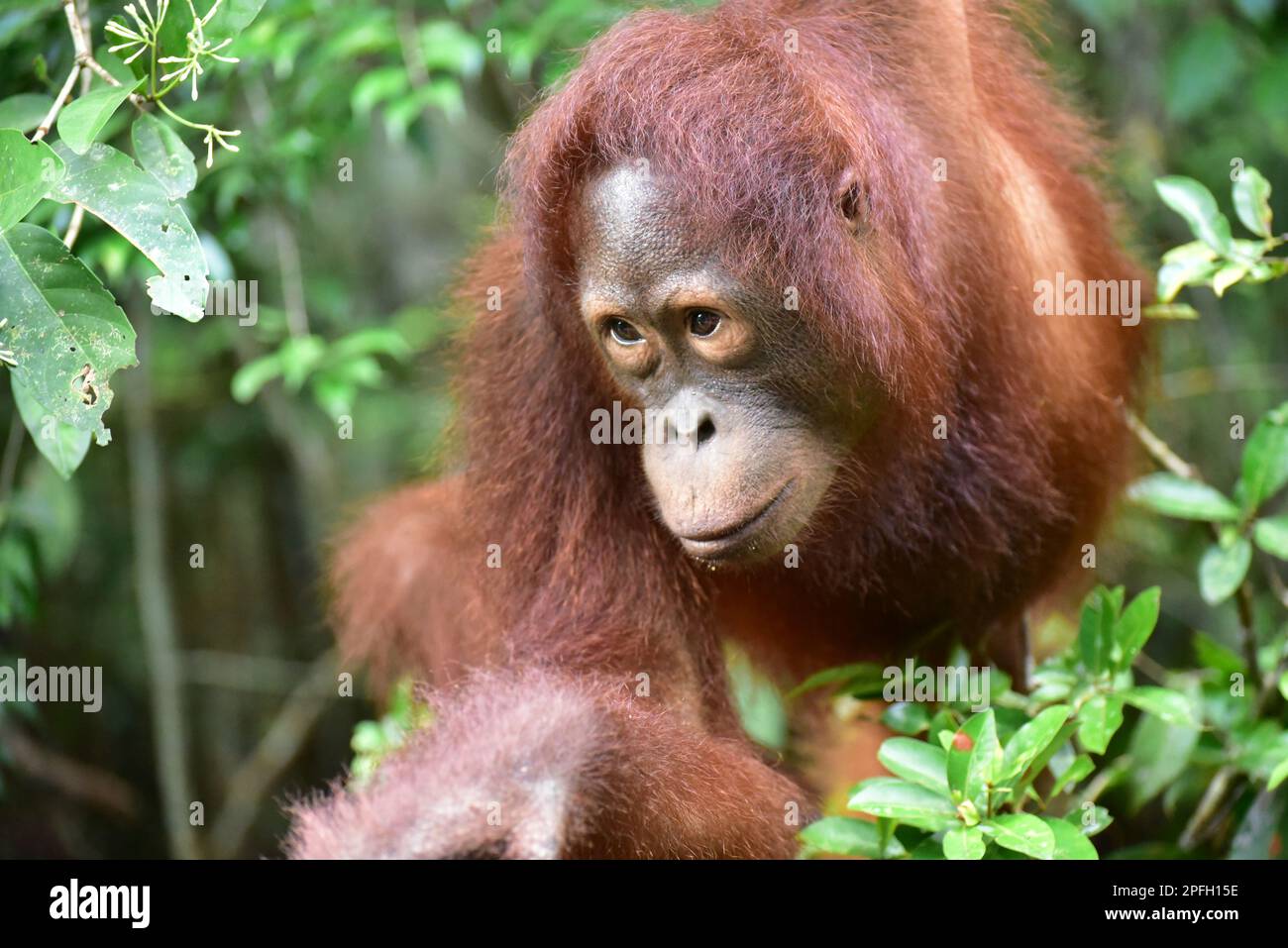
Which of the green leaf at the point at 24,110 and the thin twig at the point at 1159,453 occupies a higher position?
the green leaf at the point at 24,110

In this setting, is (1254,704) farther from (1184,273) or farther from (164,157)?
(164,157)

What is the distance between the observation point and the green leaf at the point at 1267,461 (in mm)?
3172

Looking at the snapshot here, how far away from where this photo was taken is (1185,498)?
129 inches

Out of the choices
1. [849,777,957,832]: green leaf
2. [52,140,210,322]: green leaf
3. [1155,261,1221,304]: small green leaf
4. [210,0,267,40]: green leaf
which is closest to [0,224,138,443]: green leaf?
[52,140,210,322]: green leaf

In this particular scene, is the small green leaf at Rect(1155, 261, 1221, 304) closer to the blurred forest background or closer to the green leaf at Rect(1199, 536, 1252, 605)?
the green leaf at Rect(1199, 536, 1252, 605)

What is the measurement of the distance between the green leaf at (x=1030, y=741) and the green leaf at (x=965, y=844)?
0.38ft

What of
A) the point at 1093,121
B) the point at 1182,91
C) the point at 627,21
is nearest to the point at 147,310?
the point at 627,21

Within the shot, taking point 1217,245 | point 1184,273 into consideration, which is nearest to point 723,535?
point 1184,273

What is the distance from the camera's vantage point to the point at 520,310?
3.32 m

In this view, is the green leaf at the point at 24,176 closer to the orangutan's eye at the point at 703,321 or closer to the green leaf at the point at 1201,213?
the orangutan's eye at the point at 703,321

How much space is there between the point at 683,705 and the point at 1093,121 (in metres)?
2.08

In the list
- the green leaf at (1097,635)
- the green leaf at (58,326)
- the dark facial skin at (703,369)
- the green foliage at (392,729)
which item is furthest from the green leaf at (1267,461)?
the green leaf at (58,326)

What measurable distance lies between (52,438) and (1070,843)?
2300 mm
